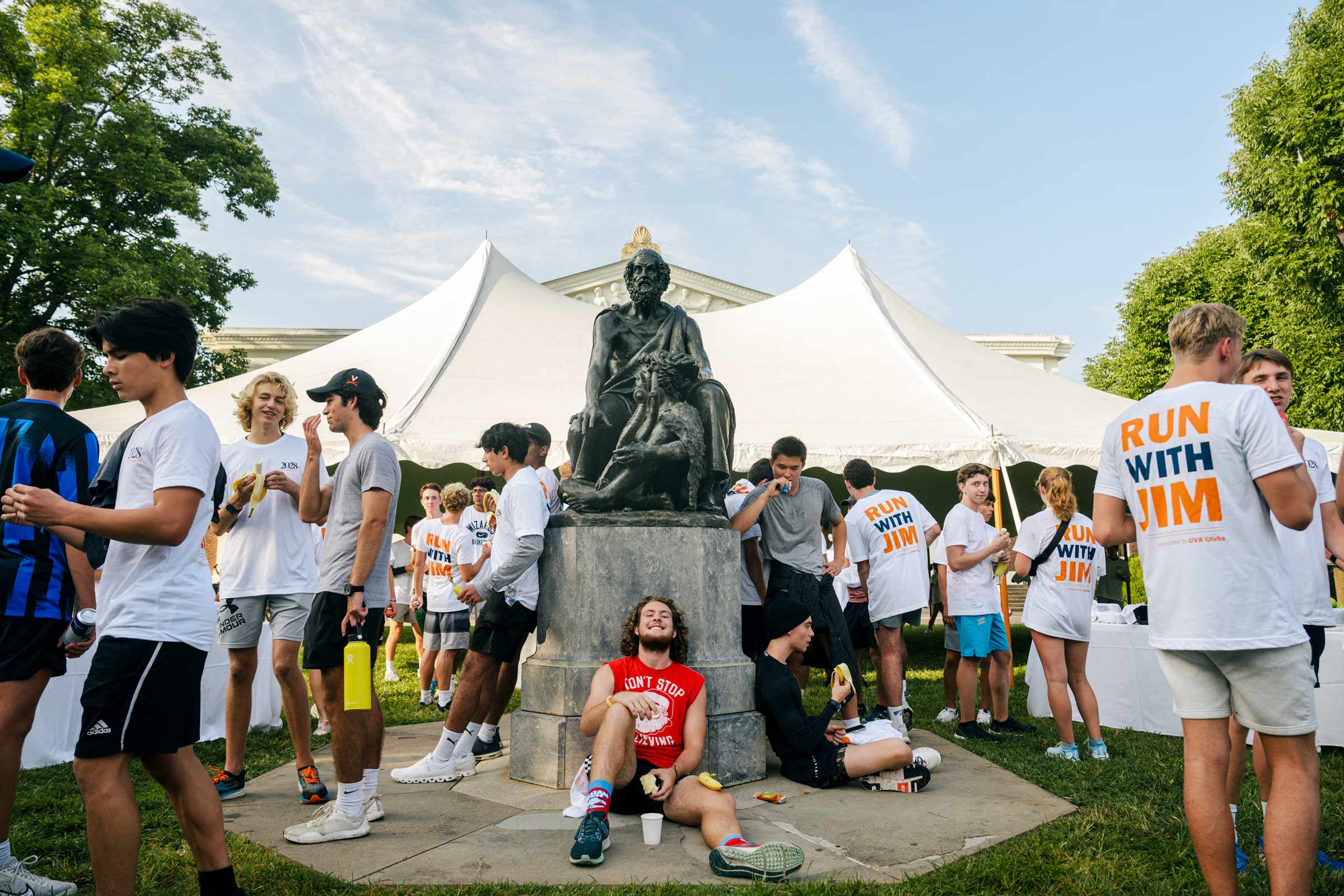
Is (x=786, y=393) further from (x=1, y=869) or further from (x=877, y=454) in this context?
(x=1, y=869)

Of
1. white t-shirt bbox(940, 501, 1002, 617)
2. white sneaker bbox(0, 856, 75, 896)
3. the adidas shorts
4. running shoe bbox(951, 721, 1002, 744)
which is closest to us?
the adidas shorts

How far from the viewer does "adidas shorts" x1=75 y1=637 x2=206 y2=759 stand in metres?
2.36

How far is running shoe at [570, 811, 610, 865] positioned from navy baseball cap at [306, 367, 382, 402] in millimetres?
1936

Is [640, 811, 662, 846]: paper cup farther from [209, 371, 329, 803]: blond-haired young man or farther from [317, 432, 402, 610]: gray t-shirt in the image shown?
[209, 371, 329, 803]: blond-haired young man

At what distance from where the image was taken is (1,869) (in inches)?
116

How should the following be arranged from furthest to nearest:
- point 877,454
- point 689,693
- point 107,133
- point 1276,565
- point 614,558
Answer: point 107,133, point 877,454, point 614,558, point 689,693, point 1276,565

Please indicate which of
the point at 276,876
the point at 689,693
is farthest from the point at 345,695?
the point at 689,693

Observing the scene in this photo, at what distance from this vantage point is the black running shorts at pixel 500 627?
182 inches

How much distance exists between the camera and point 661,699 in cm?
377

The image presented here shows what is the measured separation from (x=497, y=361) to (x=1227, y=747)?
384 inches

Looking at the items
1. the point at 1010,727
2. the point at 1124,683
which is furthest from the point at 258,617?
the point at 1124,683

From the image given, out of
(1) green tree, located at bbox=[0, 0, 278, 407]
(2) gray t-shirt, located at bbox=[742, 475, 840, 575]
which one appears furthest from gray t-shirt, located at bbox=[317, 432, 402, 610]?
(1) green tree, located at bbox=[0, 0, 278, 407]

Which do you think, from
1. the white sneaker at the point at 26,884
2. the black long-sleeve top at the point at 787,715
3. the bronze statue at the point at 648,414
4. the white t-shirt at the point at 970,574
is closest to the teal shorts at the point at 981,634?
the white t-shirt at the point at 970,574

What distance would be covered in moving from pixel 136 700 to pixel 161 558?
0.39 metres
